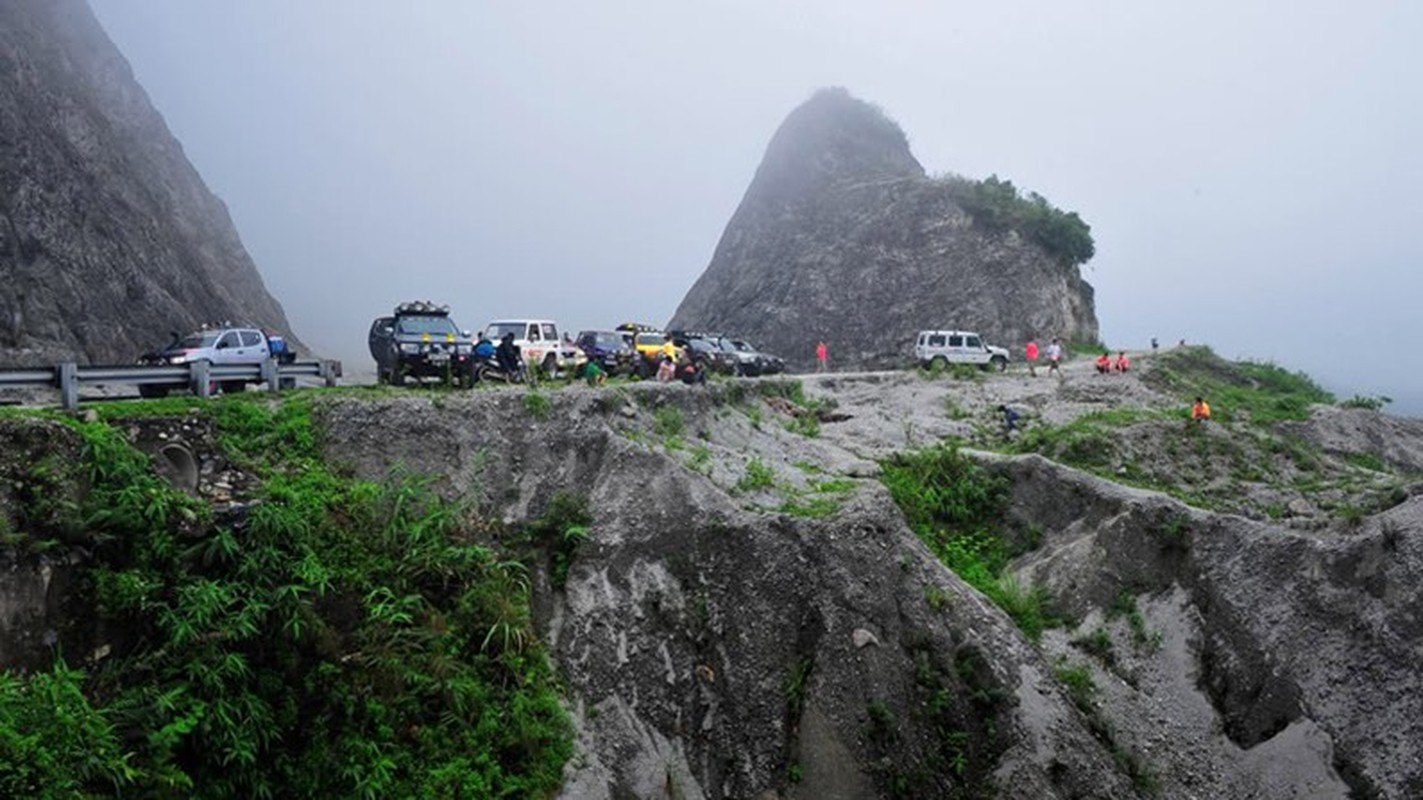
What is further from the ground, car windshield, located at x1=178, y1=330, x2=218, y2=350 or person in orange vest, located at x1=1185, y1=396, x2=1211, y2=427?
car windshield, located at x1=178, y1=330, x2=218, y2=350

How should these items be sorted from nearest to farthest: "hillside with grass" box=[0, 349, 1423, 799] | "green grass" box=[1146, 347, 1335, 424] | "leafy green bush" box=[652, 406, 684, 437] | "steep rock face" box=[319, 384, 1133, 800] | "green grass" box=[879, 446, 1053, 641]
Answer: "hillside with grass" box=[0, 349, 1423, 799] < "steep rock face" box=[319, 384, 1133, 800] < "leafy green bush" box=[652, 406, 684, 437] < "green grass" box=[879, 446, 1053, 641] < "green grass" box=[1146, 347, 1335, 424]

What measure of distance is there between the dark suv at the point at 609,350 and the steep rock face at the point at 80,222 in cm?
2168

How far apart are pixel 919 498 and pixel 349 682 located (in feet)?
46.5

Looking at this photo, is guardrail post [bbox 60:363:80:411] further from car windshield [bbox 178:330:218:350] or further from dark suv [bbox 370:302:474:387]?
car windshield [bbox 178:330:218:350]

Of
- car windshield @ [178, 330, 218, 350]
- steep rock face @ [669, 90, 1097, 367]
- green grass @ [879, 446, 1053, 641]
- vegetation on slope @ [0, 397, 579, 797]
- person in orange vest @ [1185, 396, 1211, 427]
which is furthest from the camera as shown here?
steep rock face @ [669, 90, 1097, 367]

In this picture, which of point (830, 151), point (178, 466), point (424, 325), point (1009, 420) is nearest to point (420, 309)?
point (424, 325)

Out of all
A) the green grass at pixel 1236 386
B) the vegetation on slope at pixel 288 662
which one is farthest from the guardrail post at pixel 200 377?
the green grass at pixel 1236 386

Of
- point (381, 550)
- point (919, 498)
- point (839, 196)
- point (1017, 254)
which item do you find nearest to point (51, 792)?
point (381, 550)

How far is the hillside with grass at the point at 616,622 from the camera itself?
11.7 m

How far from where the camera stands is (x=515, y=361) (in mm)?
22391

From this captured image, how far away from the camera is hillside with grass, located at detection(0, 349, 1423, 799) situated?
11695 mm

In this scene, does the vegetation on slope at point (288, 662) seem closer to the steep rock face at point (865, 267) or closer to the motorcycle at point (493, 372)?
the motorcycle at point (493, 372)

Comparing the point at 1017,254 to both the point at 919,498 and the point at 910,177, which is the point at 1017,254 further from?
the point at 919,498

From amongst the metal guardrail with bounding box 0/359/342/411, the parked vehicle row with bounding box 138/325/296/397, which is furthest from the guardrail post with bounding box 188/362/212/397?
the parked vehicle row with bounding box 138/325/296/397
